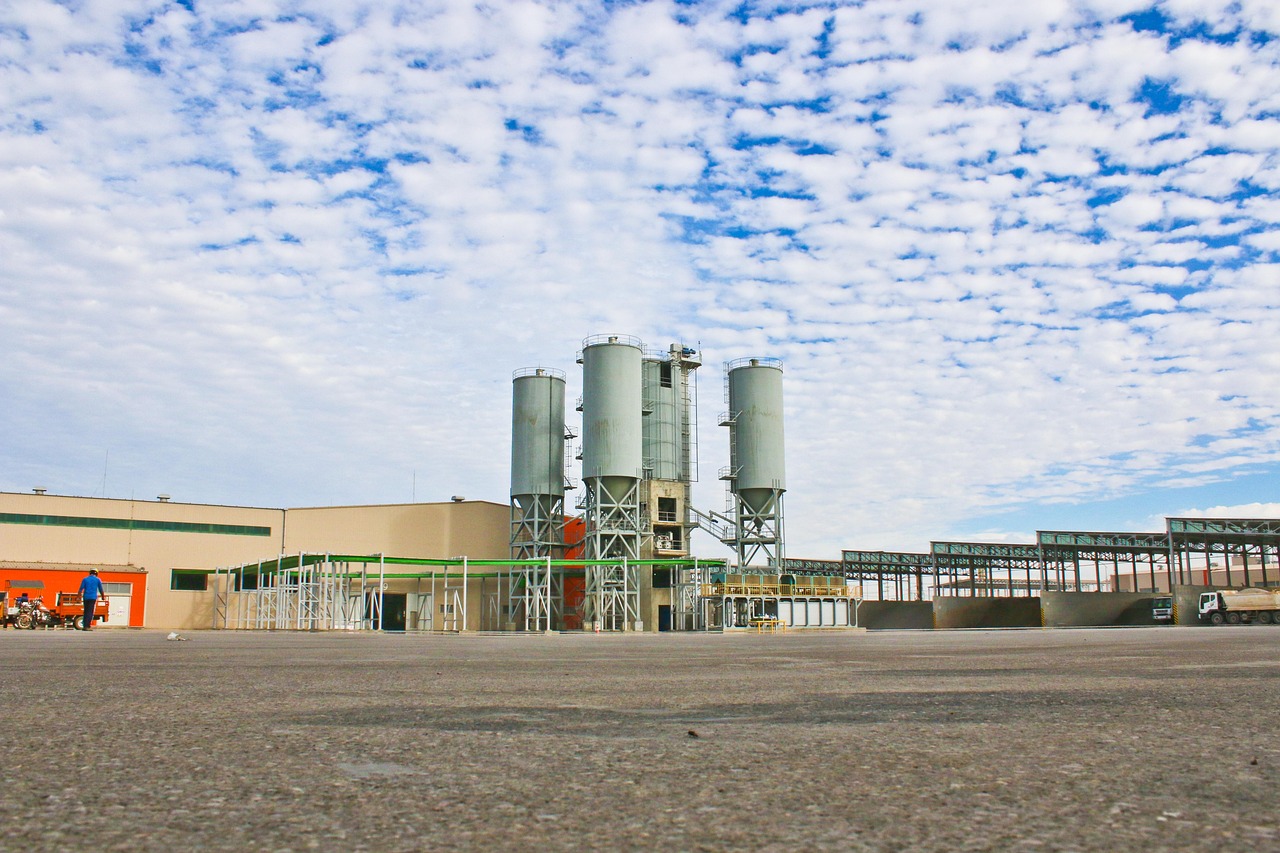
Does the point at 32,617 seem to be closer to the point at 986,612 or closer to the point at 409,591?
the point at 409,591

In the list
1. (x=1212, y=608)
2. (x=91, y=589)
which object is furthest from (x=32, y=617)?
(x=1212, y=608)

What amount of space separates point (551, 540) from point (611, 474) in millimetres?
6233

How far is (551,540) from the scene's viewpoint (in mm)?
57594

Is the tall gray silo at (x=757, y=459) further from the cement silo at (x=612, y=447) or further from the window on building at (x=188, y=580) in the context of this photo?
the window on building at (x=188, y=580)

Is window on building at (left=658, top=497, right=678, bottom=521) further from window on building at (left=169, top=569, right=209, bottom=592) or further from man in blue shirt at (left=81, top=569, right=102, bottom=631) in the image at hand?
man in blue shirt at (left=81, top=569, right=102, bottom=631)

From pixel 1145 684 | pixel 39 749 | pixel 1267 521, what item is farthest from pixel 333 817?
pixel 1267 521

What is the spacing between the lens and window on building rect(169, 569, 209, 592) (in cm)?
5494

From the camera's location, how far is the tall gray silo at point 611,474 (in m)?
54.5

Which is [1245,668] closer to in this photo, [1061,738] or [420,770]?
[1061,738]

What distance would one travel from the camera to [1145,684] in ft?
22.0

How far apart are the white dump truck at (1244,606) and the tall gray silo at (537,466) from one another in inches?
1446

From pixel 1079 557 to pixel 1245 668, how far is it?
7006cm

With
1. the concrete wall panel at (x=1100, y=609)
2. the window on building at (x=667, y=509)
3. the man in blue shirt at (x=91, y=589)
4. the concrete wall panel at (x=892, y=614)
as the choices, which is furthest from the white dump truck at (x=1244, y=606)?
the man in blue shirt at (x=91, y=589)

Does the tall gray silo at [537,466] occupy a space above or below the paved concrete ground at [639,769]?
above
